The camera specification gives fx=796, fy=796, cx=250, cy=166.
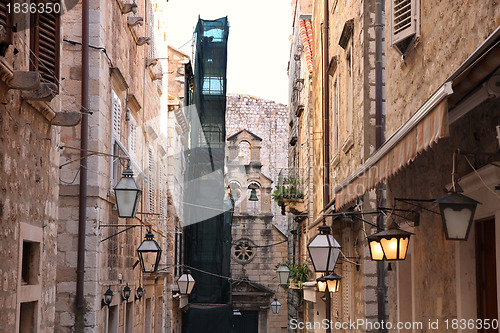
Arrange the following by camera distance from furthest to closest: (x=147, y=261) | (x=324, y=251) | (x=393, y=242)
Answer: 1. (x=147, y=261)
2. (x=324, y=251)
3. (x=393, y=242)

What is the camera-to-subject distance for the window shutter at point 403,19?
824 cm

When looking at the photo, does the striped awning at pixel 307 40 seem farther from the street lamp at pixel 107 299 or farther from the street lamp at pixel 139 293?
the street lamp at pixel 107 299

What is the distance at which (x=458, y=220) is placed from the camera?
18.1 feet

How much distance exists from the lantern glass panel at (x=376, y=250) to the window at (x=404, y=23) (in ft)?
7.14

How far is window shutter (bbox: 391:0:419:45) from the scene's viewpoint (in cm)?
824

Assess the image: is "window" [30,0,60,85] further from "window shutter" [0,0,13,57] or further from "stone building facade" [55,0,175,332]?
"window shutter" [0,0,13,57]

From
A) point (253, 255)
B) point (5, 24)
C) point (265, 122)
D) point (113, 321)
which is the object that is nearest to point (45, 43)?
point (5, 24)

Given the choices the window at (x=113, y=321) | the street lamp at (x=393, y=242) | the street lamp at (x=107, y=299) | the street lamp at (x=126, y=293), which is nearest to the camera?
the street lamp at (x=393, y=242)

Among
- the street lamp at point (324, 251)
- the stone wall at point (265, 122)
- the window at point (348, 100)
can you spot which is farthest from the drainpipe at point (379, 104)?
the stone wall at point (265, 122)

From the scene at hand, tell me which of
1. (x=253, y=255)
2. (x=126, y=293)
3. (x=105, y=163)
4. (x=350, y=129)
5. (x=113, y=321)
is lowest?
(x=113, y=321)

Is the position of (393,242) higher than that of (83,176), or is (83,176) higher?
(83,176)

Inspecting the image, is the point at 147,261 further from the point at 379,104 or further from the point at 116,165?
the point at 379,104

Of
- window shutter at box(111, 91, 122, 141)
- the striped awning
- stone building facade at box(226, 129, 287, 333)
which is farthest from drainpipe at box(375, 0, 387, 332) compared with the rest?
stone building facade at box(226, 129, 287, 333)

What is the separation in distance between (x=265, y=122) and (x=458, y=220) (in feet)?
135
